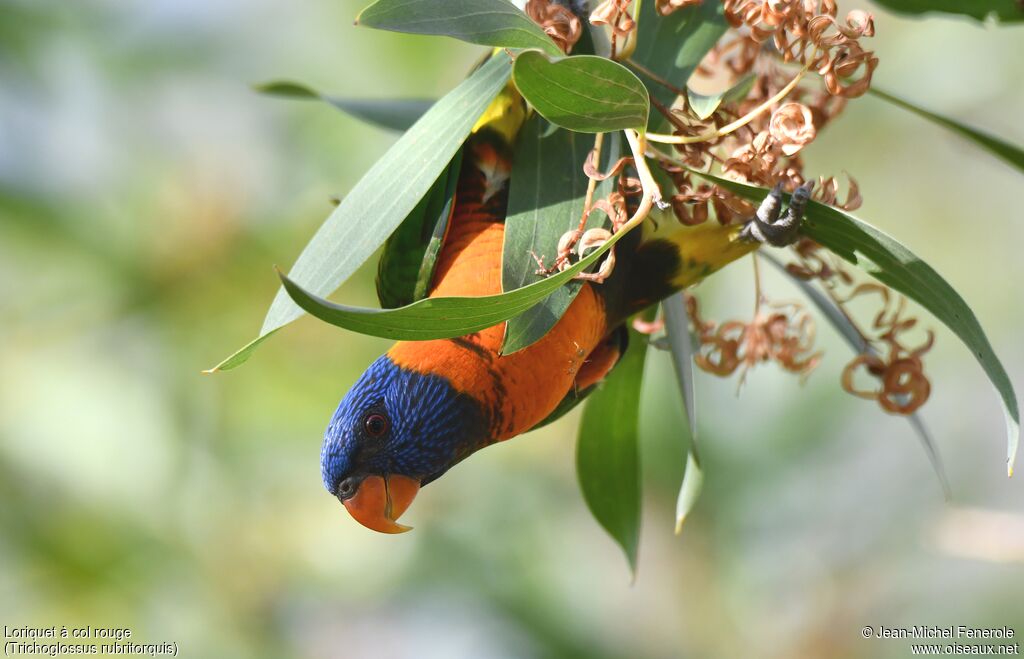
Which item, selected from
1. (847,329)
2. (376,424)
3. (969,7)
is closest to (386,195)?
(376,424)

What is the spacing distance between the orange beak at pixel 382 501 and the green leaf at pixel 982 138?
3.28ft

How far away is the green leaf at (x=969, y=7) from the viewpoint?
1654 mm

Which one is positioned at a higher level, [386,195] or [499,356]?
[386,195]

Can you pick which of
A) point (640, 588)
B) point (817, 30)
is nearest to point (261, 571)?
point (640, 588)

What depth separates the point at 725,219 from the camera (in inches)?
57.9

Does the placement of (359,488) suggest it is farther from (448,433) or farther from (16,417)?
(16,417)

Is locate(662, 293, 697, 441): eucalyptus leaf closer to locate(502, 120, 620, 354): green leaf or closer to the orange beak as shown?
locate(502, 120, 620, 354): green leaf

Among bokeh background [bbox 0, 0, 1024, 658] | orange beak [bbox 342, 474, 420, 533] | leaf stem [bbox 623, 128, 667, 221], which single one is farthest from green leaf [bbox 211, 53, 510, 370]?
bokeh background [bbox 0, 0, 1024, 658]

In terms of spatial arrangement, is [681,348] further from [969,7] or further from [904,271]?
[969,7]

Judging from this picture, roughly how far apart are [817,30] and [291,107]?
11.7 feet

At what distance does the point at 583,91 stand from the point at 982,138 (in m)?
0.83

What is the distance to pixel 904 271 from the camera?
123 cm

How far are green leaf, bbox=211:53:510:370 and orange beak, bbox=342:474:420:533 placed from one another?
42 cm

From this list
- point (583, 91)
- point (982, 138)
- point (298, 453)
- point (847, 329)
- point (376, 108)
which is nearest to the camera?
point (583, 91)
